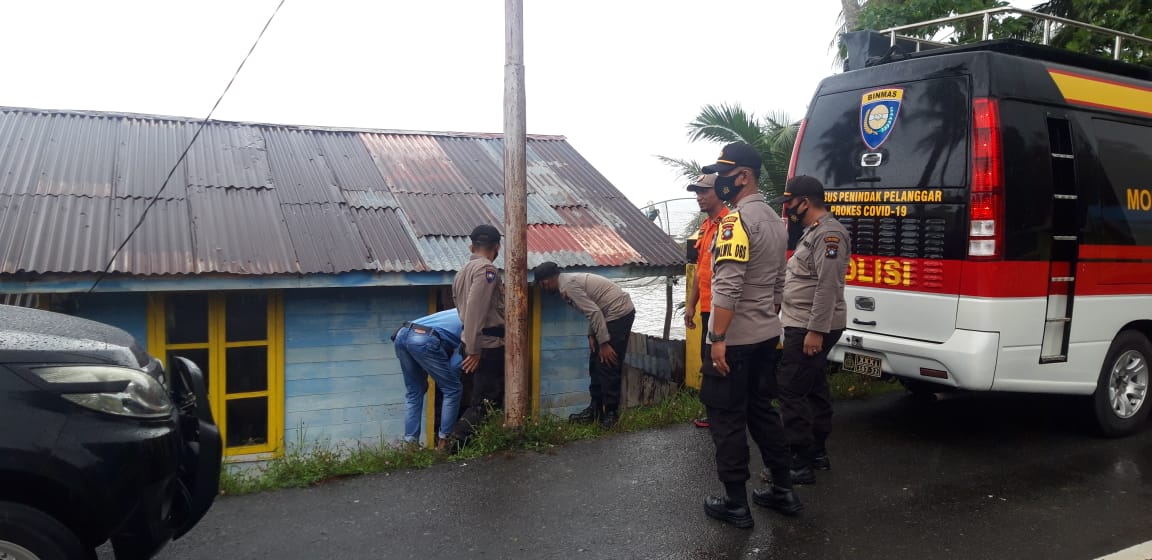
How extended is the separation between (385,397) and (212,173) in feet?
8.84

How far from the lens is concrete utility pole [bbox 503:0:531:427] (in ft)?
17.7

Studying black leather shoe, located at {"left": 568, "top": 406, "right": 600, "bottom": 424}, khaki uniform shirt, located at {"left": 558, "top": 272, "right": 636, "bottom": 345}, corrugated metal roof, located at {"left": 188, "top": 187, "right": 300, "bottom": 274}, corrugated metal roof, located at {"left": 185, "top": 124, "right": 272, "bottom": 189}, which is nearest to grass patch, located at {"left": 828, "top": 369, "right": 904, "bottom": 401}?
khaki uniform shirt, located at {"left": 558, "top": 272, "right": 636, "bottom": 345}

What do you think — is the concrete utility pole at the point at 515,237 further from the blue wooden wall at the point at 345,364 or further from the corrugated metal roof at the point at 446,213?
the blue wooden wall at the point at 345,364

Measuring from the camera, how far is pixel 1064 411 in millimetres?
6309

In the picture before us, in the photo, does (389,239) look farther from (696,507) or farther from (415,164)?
(696,507)

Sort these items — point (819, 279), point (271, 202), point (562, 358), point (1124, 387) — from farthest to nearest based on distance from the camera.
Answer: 1. point (562, 358)
2. point (271, 202)
3. point (1124, 387)
4. point (819, 279)

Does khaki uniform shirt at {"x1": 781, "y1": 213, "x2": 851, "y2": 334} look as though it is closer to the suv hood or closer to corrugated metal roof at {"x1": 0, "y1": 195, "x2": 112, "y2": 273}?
the suv hood

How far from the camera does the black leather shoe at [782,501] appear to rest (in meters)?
4.15

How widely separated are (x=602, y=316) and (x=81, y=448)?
429cm

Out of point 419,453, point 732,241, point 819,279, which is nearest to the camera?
point 732,241

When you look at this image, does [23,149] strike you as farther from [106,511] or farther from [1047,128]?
[1047,128]

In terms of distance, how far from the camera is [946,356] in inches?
194

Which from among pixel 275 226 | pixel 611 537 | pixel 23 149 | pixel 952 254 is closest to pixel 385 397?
pixel 275 226

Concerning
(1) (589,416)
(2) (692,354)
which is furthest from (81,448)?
(2) (692,354)
